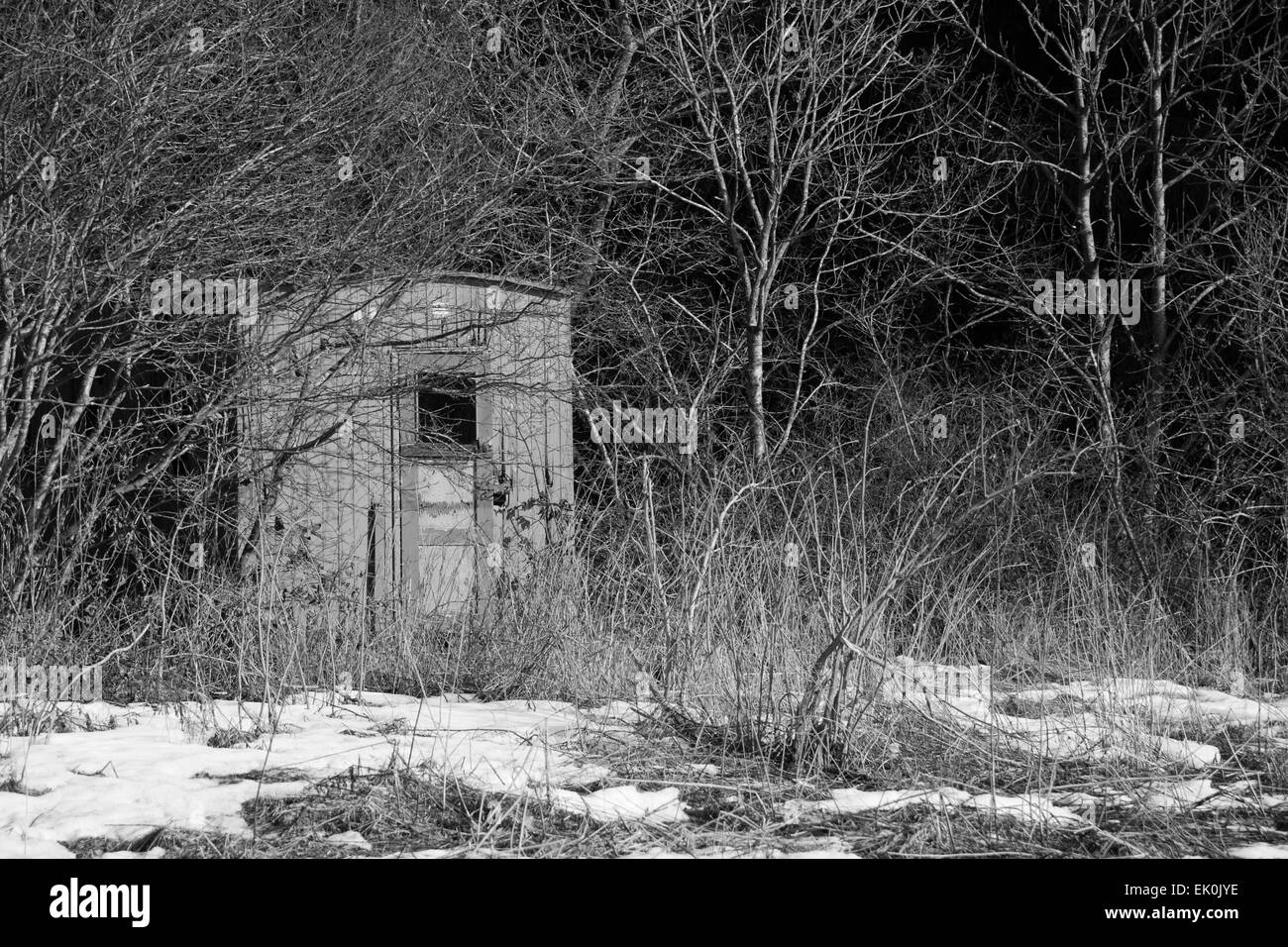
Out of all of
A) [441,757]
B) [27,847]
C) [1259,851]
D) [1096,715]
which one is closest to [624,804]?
A: [441,757]

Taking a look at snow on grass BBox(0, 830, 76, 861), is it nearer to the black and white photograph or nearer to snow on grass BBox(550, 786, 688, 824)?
the black and white photograph

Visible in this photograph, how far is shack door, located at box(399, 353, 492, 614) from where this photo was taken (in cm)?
712

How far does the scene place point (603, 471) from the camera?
25.1 ft

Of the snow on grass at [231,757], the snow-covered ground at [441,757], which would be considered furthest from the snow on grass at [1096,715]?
the snow on grass at [231,757]

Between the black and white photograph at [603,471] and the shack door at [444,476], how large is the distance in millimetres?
30

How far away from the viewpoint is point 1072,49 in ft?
30.4

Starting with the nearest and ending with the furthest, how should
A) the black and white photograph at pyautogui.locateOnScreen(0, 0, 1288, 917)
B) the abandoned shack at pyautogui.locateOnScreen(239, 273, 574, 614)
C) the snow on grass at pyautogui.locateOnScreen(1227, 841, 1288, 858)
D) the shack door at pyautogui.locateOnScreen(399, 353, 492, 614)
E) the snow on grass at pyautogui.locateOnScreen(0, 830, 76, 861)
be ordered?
the snow on grass at pyautogui.locateOnScreen(0, 830, 76, 861), the snow on grass at pyautogui.locateOnScreen(1227, 841, 1288, 858), the black and white photograph at pyautogui.locateOnScreen(0, 0, 1288, 917), the abandoned shack at pyautogui.locateOnScreen(239, 273, 574, 614), the shack door at pyautogui.locateOnScreen(399, 353, 492, 614)

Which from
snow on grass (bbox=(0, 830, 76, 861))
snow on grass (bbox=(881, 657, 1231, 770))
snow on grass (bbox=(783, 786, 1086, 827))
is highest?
snow on grass (bbox=(881, 657, 1231, 770))

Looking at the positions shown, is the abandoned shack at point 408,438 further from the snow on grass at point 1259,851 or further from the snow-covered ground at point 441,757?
the snow on grass at point 1259,851

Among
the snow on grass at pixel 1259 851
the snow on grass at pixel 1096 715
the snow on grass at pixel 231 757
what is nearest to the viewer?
the snow on grass at pixel 1259 851

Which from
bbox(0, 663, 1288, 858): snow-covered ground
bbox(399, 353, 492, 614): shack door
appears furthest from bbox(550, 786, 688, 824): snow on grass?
bbox(399, 353, 492, 614): shack door

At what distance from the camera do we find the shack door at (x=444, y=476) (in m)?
7.12

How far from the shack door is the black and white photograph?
0.10ft
